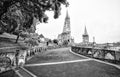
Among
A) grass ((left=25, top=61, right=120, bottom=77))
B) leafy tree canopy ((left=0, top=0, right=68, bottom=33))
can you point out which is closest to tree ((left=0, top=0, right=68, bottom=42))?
leafy tree canopy ((left=0, top=0, right=68, bottom=33))

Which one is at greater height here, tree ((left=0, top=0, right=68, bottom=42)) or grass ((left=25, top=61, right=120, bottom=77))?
tree ((left=0, top=0, right=68, bottom=42))

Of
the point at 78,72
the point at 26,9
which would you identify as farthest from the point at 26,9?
the point at 78,72

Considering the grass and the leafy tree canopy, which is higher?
the leafy tree canopy

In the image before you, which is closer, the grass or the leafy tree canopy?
the grass

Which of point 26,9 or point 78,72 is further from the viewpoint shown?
point 26,9

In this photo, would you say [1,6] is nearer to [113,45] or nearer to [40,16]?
[40,16]

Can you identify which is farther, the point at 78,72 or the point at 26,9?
the point at 26,9

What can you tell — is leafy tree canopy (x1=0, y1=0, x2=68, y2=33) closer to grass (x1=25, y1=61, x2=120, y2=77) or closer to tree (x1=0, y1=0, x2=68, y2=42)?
tree (x1=0, y1=0, x2=68, y2=42)

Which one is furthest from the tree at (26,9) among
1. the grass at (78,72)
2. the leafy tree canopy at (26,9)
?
the grass at (78,72)

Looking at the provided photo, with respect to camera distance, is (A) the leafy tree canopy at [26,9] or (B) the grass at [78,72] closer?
(B) the grass at [78,72]

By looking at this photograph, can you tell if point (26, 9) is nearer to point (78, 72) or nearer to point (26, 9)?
point (26, 9)

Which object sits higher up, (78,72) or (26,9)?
A: (26,9)

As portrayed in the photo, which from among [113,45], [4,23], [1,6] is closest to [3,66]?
[4,23]

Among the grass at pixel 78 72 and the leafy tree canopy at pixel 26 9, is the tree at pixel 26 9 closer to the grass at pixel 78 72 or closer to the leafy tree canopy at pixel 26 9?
the leafy tree canopy at pixel 26 9
